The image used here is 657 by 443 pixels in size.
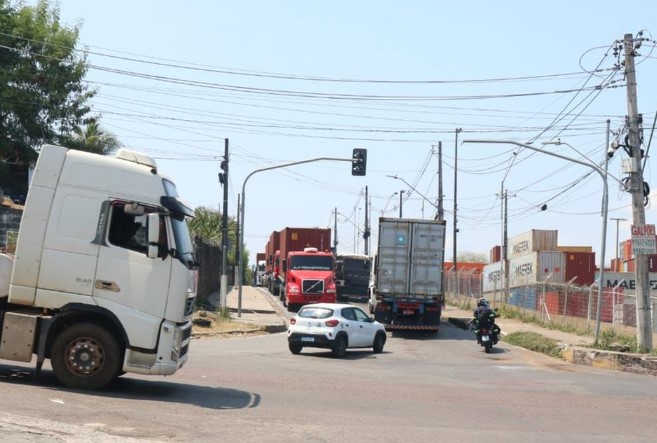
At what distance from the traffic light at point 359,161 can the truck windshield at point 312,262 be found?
1069 cm

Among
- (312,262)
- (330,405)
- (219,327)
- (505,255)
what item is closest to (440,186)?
(505,255)

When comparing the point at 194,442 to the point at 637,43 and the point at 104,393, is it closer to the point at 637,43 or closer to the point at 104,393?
the point at 104,393

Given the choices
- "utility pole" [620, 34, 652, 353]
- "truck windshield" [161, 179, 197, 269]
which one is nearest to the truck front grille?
"utility pole" [620, 34, 652, 353]

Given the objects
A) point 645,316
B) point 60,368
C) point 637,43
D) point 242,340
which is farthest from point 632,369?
point 60,368

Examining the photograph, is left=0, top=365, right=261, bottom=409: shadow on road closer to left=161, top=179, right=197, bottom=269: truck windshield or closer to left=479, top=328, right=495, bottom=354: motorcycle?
left=161, top=179, right=197, bottom=269: truck windshield

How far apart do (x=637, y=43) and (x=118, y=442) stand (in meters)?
20.7

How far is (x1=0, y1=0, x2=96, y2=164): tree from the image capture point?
3431cm

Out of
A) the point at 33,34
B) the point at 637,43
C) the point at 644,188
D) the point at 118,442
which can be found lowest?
the point at 118,442

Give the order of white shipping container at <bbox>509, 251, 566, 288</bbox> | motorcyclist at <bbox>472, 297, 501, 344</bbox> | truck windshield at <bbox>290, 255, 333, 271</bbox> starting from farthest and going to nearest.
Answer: white shipping container at <bbox>509, 251, 566, 288</bbox>
truck windshield at <bbox>290, 255, 333, 271</bbox>
motorcyclist at <bbox>472, 297, 501, 344</bbox>

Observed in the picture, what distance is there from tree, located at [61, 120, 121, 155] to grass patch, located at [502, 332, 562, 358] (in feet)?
63.9

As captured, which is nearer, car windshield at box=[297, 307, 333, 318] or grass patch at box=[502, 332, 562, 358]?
car windshield at box=[297, 307, 333, 318]

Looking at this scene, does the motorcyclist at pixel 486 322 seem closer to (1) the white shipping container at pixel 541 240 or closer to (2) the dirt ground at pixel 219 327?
(2) the dirt ground at pixel 219 327

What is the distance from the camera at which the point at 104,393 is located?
12.6 metres

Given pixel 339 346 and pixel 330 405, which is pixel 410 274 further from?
pixel 330 405
